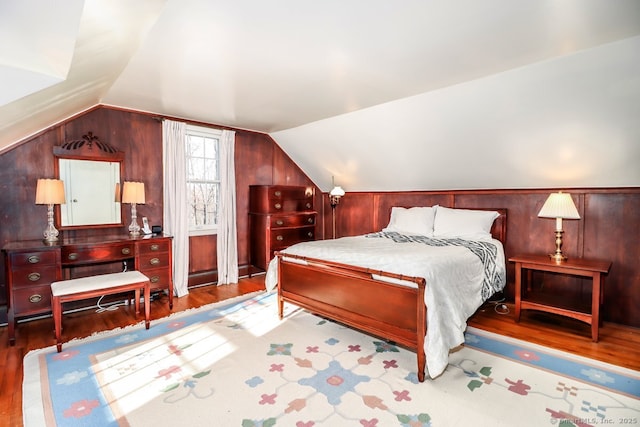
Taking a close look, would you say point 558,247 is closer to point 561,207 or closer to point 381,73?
point 561,207

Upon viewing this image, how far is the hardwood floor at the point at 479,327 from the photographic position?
90.3 inches

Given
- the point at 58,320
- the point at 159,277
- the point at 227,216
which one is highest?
the point at 227,216

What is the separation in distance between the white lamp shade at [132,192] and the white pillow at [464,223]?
3.47 metres

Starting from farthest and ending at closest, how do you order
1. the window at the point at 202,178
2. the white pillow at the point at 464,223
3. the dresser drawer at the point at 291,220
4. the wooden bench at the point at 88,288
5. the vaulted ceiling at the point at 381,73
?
the dresser drawer at the point at 291,220 < the window at the point at 202,178 < the white pillow at the point at 464,223 < the wooden bench at the point at 88,288 < the vaulted ceiling at the point at 381,73

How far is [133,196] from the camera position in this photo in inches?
144

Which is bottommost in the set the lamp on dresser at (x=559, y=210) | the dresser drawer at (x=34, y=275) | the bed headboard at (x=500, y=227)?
the dresser drawer at (x=34, y=275)

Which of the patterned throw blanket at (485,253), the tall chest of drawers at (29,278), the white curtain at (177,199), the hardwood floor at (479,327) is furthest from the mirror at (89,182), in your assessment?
the patterned throw blanket at (485,253)

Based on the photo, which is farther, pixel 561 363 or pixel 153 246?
pixel 153 246

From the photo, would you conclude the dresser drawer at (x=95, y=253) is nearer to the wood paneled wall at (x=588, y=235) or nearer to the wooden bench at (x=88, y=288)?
the wooden bench at (x=88, y=288)

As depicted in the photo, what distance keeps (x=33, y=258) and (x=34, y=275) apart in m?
0.15

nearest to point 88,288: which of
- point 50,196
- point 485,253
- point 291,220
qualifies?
point 50,196

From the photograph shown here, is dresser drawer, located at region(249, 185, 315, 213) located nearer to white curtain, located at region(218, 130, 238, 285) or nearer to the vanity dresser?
white curtain, located at region(218, 130, 238, 285)

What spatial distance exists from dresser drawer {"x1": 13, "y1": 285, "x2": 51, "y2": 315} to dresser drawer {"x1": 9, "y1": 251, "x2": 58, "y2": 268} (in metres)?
0.21

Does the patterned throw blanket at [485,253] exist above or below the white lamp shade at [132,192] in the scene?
below
